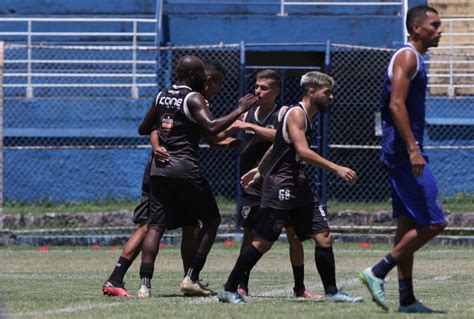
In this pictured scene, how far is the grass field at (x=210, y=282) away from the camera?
862 cm

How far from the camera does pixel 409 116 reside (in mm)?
8578

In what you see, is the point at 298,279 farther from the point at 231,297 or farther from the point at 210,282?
the point at 210,282

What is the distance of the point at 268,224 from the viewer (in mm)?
9484

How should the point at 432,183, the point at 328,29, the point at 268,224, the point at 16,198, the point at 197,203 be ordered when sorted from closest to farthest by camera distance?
the point at 432,183 → the point at 268,224 → the point at 197,203 → the point at 16,198 → the point at 328,29

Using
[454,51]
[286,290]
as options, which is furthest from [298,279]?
[454,51]

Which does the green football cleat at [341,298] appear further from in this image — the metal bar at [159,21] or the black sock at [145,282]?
Result: the metal bar at [159,21]

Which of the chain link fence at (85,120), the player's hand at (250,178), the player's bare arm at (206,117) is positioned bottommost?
the chain link fence at (85,120)

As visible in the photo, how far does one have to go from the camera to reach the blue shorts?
8430mm

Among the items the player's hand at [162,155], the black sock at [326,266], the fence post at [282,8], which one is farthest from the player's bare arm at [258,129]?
the fence post at [282,8]

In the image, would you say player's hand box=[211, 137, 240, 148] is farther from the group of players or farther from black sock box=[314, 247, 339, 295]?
black sock box=[314, 247, 339, 295]

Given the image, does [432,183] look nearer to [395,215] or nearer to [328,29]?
[395,215]

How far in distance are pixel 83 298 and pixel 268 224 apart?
5.36ft

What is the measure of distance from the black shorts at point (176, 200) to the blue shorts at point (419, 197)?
2.23m

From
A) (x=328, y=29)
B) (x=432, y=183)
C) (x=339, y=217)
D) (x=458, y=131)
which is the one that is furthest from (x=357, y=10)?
(x=432, y=183)
